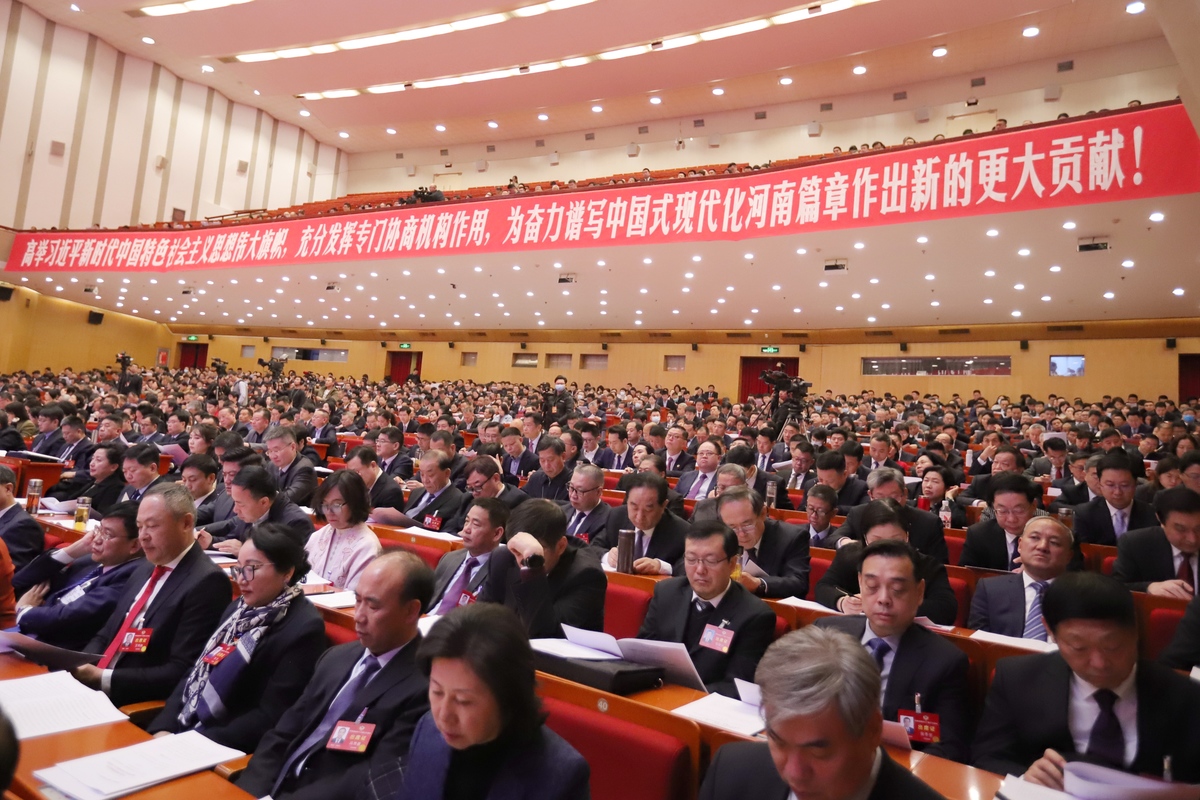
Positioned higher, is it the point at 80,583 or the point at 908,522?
the point at 908,522

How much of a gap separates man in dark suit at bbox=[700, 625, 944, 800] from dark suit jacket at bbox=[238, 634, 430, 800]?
84cm

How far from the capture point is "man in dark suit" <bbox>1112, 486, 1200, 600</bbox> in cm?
280

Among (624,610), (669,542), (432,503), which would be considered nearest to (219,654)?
(624,610)

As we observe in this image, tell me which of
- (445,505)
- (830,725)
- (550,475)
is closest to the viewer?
(830,725)

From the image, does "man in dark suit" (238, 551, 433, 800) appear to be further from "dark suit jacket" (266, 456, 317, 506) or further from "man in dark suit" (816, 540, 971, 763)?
"dark suit jacket" (266, 456, 317, 506)

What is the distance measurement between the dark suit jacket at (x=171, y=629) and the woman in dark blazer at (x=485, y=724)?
1248 millimetres

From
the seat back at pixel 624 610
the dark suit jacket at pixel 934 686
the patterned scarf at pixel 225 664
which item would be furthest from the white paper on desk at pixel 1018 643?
the patterned scarf at pixel 225 664

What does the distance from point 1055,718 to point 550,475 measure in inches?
151

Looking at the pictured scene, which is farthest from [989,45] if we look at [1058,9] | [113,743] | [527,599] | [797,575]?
[113,743]

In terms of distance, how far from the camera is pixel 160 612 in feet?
7.27

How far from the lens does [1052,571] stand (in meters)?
2.54

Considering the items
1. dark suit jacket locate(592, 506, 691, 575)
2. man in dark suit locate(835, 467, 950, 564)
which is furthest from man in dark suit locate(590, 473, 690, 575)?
man in dark suit locate(835, 467, 950, 564)

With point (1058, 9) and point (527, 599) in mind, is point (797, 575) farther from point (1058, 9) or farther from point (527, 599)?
point (1058, 9)

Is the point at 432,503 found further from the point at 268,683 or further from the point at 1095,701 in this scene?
the point at 1095,701
